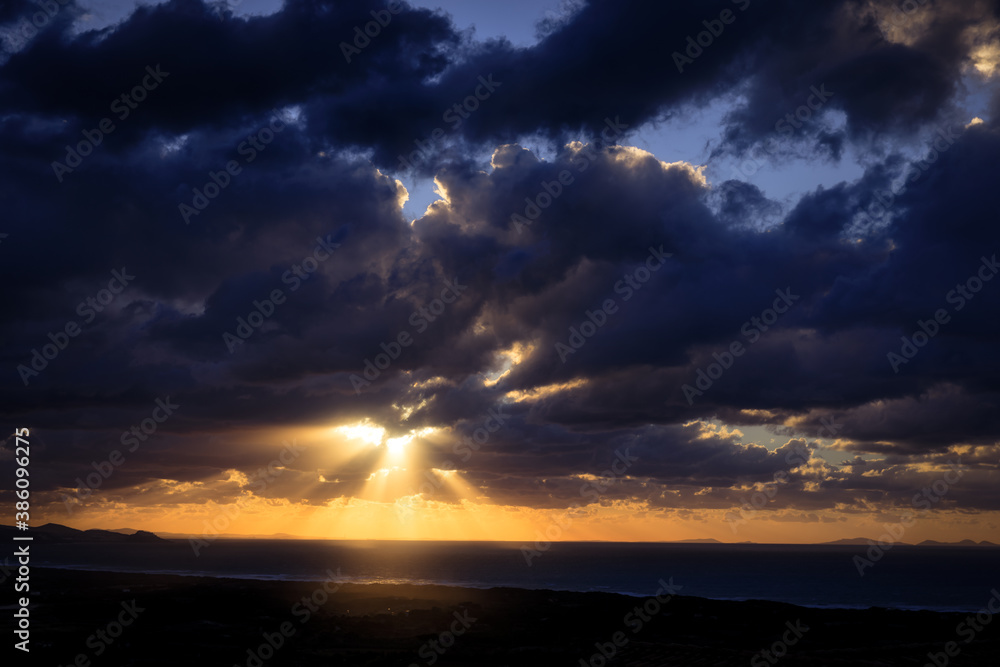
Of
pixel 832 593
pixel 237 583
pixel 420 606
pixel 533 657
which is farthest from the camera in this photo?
pixel 832 593

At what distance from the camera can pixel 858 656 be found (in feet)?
135

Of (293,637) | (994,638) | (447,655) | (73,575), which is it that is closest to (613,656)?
(447,655)

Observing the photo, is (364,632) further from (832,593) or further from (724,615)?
(832,593)

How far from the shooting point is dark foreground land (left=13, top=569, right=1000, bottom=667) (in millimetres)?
39469

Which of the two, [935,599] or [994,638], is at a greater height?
[994,638]

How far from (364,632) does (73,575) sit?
243 ft

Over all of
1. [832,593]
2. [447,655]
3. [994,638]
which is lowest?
[832,593]

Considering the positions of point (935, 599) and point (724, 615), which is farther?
point (935, 599)

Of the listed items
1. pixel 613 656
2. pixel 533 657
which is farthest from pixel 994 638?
pixel 533 657

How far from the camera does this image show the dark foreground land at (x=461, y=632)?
39.5 m

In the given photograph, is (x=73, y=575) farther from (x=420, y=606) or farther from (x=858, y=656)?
(x=858, y=656)

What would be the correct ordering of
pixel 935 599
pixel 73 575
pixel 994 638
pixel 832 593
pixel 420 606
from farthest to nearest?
pixel 832 593
pixel 935 599
pixel 73 575
pixel 420 606
pixel 994 638

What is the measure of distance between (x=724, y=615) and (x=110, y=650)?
43424 millimetres

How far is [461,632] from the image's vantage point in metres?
48.7
